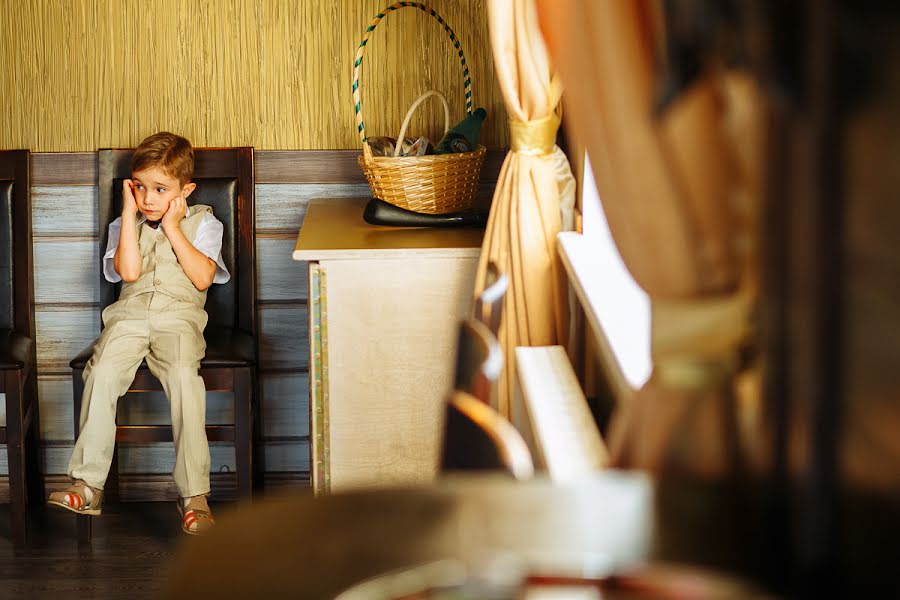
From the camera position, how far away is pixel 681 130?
0.88 meters

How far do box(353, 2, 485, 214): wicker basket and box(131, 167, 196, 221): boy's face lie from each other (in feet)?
1.64

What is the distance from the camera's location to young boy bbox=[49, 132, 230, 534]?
2.46 meters

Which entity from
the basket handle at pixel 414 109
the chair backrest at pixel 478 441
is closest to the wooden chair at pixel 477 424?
the chair backrest at pixel 478 441

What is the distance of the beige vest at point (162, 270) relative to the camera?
2.59 metres

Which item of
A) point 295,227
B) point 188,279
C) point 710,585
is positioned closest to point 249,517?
point 710,585

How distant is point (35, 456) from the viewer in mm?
2818

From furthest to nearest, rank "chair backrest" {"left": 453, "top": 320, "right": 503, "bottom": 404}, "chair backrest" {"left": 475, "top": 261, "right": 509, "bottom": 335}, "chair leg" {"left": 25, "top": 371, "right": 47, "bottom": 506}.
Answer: "chair leg" {"left": 25, "top": 371, "right": 47, "bottom": 506} < "chair backrest" {"left": 475, "top": 261, "right": 509, "bottom": 335} < "chair backrest" {"left": 453, "top": 320, "right": 503, "bottom": 404}

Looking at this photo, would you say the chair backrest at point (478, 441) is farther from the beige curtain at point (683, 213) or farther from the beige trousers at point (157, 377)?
the beige trousers at point (157, 377)

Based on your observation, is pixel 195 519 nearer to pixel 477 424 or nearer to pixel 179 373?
pixel 179 373

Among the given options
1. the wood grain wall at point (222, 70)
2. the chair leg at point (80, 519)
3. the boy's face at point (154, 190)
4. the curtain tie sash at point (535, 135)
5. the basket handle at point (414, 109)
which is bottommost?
the chair leg at point (80, 519)

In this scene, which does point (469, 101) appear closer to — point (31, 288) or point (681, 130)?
point (31, 288)

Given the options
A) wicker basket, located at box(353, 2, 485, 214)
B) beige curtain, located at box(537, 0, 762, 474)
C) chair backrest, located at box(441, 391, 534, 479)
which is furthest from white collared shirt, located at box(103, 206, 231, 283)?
beige curtain, located at box(537, 0, 762, 474)

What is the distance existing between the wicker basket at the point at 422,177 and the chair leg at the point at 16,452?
0.98 metres

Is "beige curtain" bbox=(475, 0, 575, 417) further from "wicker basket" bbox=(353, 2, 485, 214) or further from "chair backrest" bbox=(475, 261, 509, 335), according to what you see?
"wicker basket" bbox=(353, 2, 485, 214)
